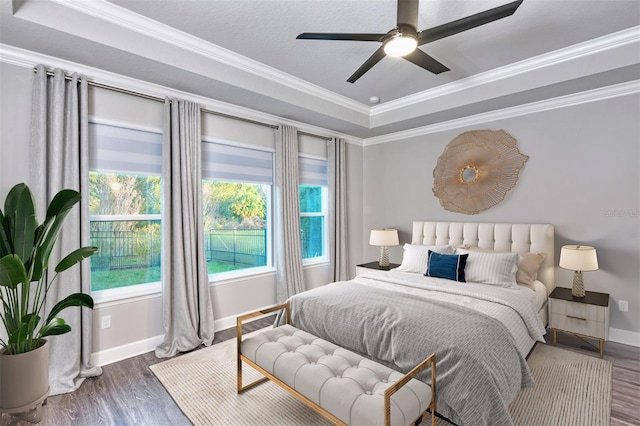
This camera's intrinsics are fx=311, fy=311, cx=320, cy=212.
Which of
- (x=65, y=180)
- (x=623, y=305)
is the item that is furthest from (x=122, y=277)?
(x=623, y=305)

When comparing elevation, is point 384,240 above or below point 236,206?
below

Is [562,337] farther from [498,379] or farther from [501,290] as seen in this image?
[498,379]

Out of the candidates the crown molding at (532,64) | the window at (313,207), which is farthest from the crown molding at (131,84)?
the crown molding at (532,64)

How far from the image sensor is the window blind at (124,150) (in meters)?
2.85

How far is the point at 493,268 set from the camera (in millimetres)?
3152

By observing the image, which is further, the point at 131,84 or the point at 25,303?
the point at 131,84

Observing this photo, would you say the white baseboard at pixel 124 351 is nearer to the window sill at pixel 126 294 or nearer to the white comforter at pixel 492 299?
the window sill at pixel 126 294

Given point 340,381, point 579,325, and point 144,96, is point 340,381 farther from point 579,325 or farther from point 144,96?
point 144,96

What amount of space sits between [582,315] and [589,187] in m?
1.37

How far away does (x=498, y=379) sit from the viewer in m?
1.79

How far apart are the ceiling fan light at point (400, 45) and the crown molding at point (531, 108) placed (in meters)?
2.39

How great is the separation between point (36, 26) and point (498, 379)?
3.75 metres

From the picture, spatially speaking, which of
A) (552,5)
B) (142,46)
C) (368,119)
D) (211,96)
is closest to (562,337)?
(552,5)

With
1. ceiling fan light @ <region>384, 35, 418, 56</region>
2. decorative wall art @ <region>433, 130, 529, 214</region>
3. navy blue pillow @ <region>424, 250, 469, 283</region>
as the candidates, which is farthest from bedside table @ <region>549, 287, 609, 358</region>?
ceiling fan light @ <region>384, 35, 418, 56</region>
